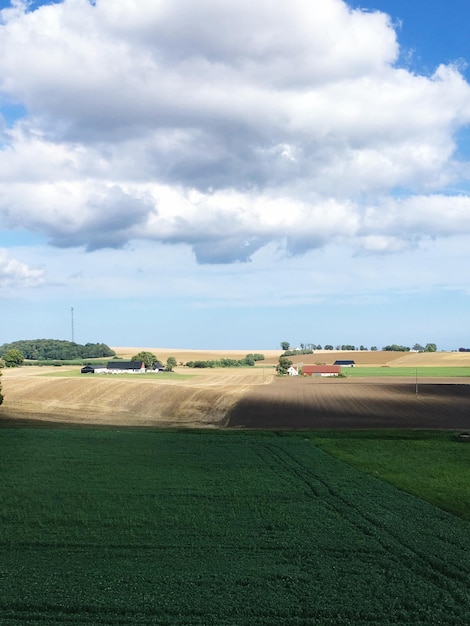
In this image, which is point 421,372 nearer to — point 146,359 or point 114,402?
point 146,359

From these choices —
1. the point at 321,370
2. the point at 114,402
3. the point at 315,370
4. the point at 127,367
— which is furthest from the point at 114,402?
the point at 315,370

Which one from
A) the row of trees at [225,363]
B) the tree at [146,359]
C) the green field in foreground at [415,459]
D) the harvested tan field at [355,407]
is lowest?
the harvested tan field at [355,407]

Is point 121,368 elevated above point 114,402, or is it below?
above

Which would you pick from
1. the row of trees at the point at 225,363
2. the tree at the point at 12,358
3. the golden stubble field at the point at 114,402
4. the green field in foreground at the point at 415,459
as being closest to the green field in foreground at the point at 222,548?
the green field in foreground at the point at 415,459

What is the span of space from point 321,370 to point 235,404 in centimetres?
6976

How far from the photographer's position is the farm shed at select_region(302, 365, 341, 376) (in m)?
137

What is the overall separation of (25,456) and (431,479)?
68.7ft

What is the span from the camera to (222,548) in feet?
57.0

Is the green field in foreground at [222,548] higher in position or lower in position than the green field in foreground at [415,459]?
higher

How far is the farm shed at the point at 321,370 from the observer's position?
13662cm

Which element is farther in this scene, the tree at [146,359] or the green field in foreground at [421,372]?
the tree at [146,359]

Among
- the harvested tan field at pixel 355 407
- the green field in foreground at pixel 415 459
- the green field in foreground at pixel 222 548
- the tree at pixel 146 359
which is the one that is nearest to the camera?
the green field in foreground at pixel 222 548

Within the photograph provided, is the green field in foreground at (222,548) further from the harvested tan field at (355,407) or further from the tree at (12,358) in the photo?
the tree at (12,358)

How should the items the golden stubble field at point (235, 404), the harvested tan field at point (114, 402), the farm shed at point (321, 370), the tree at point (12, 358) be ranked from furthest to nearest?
1. the tree at point (12, 358)
2. the farm shed at point (321, 370)
3. the harvested tan field at point (114, 402)
4. the golden stubble field at point (235, 404)
